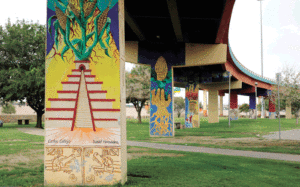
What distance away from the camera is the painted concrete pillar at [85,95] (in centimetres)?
596

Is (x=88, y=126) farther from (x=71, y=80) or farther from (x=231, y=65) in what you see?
(x=231, y=65)

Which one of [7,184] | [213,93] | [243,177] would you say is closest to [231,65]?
[213,93]

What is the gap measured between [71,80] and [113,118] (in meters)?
1.31

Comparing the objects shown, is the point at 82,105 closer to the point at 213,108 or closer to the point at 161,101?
the point at 161,101

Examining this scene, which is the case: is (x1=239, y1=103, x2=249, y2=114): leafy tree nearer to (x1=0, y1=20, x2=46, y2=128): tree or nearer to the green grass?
(x1=0, y1=20, x2=46, y2=128): tree

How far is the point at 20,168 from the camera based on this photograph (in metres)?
7.80

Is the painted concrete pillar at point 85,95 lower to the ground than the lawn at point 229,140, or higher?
higher

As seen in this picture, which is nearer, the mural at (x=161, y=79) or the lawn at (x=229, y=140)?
the lawn at (x=229, y=140)

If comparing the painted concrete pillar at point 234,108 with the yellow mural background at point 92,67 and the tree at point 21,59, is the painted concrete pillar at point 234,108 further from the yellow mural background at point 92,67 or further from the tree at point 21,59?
the yellow mural background at point 92,67

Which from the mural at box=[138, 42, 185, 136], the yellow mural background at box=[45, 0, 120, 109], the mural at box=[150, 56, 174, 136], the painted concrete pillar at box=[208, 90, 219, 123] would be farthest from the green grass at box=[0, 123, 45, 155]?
the painted concrete pillar at box=[208, 90, 219, 123]

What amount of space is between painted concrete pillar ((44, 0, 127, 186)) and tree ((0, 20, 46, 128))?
22.0 meters

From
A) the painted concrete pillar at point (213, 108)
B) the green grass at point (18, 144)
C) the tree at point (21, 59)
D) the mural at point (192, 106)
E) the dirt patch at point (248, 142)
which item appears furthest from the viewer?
the painted concrete pillar at point (213, 108)

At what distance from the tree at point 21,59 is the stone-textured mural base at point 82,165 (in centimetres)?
2238

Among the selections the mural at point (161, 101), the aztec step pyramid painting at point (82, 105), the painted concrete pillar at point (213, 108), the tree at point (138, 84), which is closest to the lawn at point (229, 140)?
the mural at point (161, 101)
